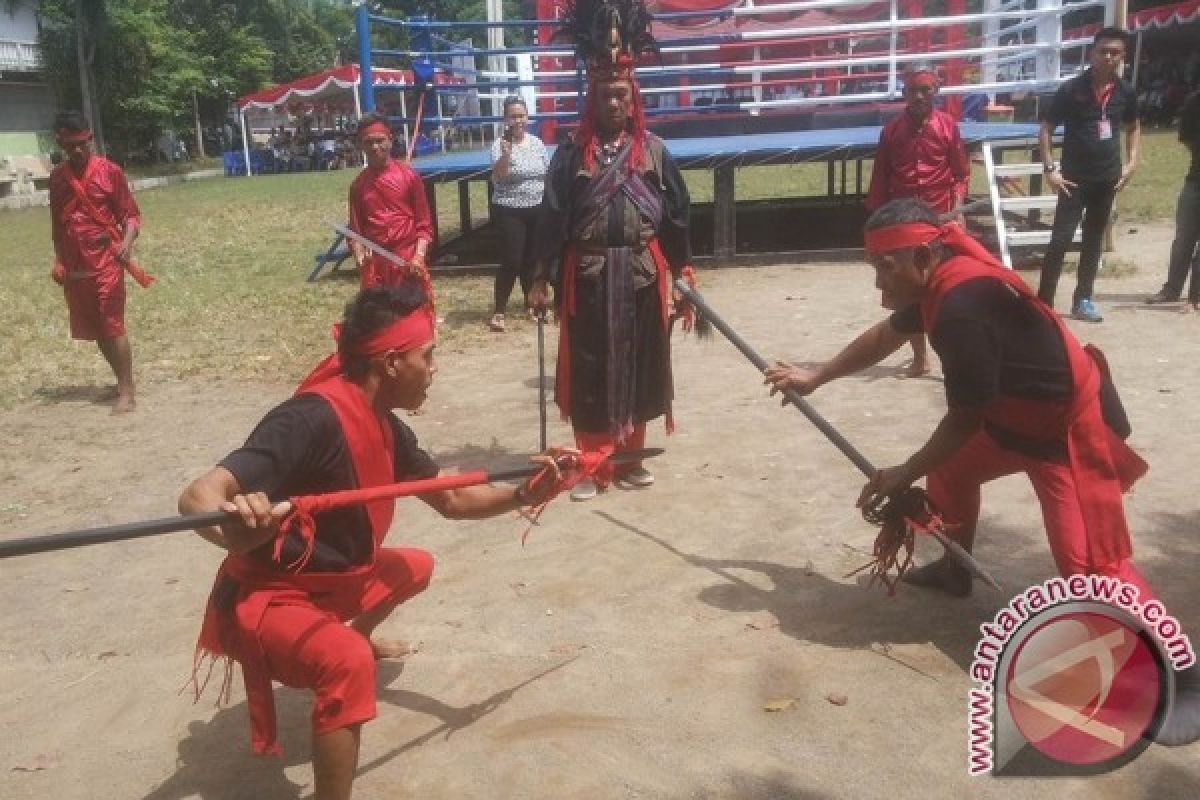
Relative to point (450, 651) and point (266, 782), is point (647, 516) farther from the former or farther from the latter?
point (266, 782)

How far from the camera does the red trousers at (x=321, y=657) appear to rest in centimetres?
252

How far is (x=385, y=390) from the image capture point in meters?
2.85

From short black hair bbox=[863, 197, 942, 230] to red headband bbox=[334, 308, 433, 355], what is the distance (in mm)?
1434

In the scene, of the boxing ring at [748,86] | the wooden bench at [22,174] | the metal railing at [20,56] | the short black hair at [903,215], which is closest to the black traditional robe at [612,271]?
the short black hair at [903,215]

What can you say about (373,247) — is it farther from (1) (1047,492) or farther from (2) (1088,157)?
(2) (1088,157)

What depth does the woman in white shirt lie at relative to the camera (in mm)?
8656

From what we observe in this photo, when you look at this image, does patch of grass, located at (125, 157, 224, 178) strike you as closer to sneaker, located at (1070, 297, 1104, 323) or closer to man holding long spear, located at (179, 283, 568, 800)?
sneaker, located at (1070, 297, 1104, 323)

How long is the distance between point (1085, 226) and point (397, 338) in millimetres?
6426

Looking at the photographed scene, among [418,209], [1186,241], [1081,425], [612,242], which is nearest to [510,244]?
[418,209]

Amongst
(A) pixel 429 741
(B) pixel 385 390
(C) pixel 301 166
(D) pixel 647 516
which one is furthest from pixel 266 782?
(C) pixel 301 166

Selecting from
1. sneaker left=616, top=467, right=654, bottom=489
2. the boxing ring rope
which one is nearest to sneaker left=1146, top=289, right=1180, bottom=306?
the boxing ring rope

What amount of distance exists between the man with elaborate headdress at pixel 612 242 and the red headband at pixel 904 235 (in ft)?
5.56

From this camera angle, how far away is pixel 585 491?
199 inches

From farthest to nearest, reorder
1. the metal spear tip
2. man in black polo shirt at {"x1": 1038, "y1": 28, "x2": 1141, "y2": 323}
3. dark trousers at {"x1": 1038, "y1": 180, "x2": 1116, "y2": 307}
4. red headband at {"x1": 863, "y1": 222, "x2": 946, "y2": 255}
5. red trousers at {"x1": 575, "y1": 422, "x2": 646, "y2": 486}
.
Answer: dark trousers at {"x1": 1038, "y1": 180, "x2": 1116, "y2": 307} < man in black polo shirt at {"x1": 1038, "y1": 28, "x2": 1141, "y2": 323} < red trousers at {"x1": 575, "y1": 422, "x2": 646, "y2": 486} < the metal spear tip < red headband at {"x1": 863, "y1": 222, "x2": 946, "y2": 255}
